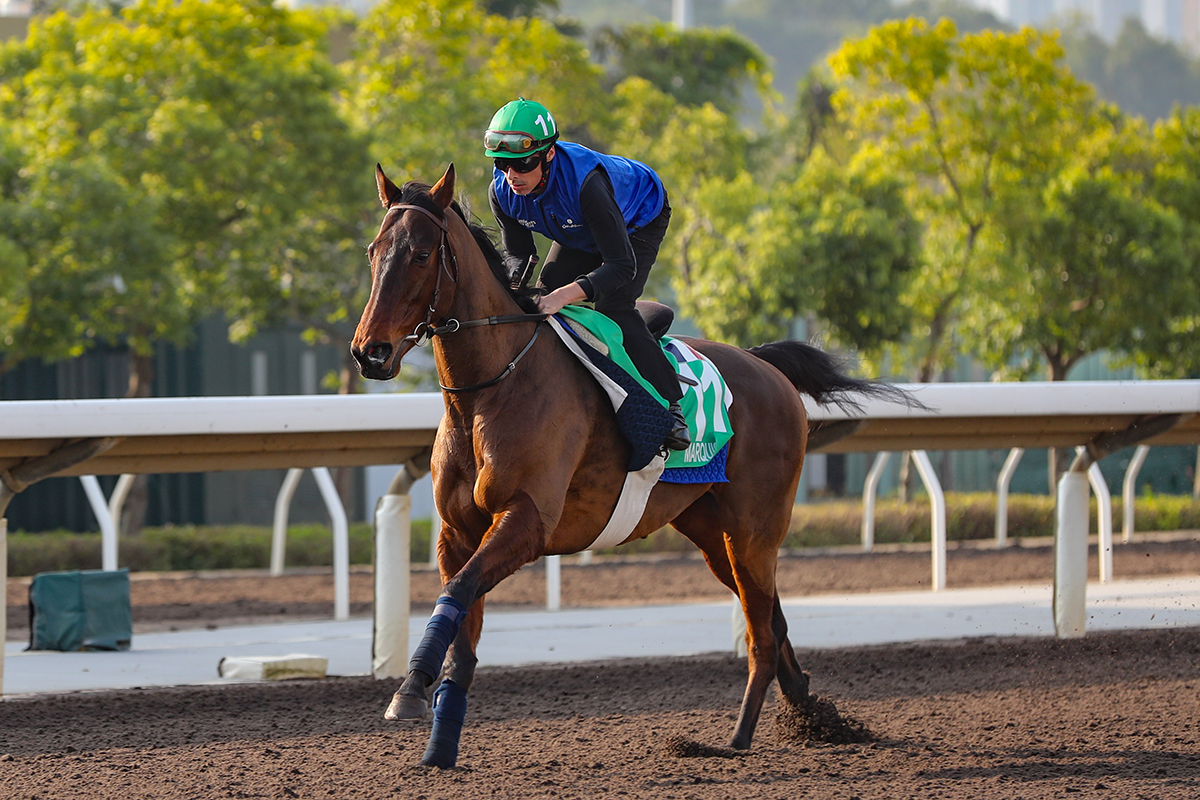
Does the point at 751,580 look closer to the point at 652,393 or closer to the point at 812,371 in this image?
the point at 652,393

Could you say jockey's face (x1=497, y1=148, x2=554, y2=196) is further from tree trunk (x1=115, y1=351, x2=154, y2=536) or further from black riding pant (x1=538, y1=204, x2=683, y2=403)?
tree trunk (x1=115, y1=351, x2=154, y2=536)

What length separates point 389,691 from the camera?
19.5 ft

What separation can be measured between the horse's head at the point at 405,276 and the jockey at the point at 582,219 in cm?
35

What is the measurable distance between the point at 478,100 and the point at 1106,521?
9.97m

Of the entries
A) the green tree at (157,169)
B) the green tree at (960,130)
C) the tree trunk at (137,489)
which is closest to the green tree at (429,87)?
the green tree at (157,169)

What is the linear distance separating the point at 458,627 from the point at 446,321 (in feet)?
2.97

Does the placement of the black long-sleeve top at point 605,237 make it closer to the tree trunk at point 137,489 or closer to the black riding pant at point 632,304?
the black riding pant at point 632,304

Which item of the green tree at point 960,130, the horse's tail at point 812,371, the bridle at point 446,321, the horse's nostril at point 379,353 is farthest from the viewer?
the green tree at point 960,130

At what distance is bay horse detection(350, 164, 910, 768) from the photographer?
3820 mm

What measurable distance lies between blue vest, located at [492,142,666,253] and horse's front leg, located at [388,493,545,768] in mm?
968

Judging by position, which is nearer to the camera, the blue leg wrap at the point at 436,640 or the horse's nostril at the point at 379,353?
the horse's nostril at the point at 379,353

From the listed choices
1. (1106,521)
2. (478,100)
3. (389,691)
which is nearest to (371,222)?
(478,100)

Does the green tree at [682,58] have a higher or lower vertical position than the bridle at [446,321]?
higher

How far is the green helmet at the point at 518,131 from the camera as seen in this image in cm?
416
